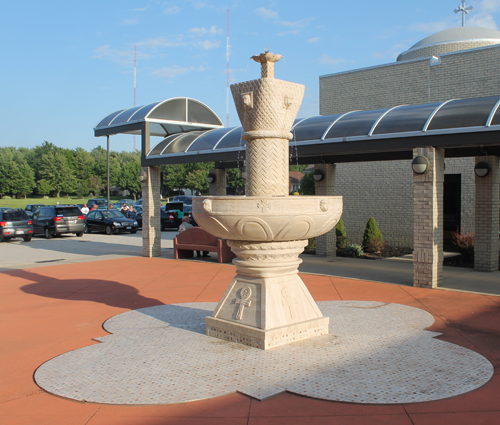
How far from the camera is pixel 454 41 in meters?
19.0

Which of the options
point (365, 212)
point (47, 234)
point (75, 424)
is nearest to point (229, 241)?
point (75, 424)

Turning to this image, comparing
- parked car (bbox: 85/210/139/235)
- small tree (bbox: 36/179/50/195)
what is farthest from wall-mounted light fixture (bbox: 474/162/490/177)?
small tree (bbox: 36/179/50/195)

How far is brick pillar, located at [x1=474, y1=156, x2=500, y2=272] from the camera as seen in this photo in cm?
1274

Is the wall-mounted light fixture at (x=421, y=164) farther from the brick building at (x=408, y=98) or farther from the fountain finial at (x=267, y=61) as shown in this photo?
the brick building at (x=408, y=98)

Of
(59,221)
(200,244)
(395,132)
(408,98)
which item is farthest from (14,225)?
(395,132)

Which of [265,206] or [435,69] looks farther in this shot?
[435,69]

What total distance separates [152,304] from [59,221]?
1907 centimetres

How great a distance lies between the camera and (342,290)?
403 inches

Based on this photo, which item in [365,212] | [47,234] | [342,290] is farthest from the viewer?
[47,234]

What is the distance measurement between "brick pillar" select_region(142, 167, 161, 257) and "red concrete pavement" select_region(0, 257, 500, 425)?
1.17 m

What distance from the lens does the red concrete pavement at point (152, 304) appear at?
428 cm

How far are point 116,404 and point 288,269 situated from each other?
2.83 m

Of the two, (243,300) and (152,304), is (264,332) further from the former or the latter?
(152,304)

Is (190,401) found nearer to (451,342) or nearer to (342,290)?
(451,342)
